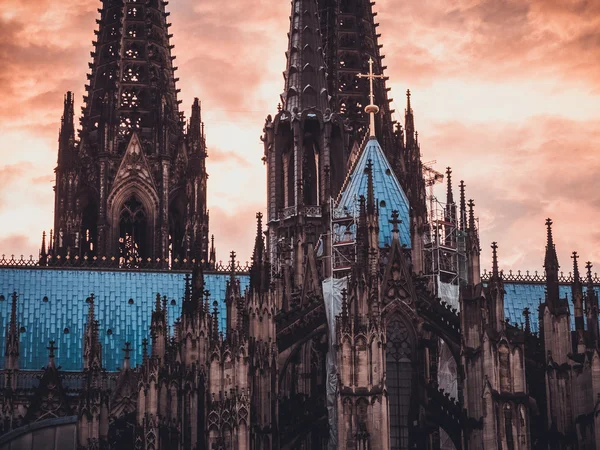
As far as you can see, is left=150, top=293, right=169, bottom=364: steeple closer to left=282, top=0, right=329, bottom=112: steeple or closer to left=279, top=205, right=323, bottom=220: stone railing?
left=279, top=205, right=323, bottom=220: stone railing

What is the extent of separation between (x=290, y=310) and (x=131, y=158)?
26.0 m

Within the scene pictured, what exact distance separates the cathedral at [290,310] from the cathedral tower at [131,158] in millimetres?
107

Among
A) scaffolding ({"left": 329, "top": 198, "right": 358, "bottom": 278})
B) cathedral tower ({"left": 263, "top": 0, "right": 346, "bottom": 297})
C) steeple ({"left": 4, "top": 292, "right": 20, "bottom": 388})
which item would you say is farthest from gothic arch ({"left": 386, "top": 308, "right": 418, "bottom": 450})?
steeple ({"left": 4, "top": 292, "right": 20, "bottom": 388})

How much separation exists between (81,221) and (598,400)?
3102 cm

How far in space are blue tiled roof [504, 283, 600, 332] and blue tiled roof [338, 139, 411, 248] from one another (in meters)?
13.6

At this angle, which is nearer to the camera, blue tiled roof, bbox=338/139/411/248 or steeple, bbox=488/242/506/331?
steeple, bbox=488/242/506/331

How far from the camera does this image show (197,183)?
77000mm

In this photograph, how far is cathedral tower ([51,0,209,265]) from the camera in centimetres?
7550

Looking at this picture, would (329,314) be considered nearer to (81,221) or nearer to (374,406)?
(374,406)

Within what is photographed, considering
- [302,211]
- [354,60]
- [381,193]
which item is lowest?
[381,193]

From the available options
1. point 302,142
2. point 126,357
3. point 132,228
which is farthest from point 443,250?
point 132,228

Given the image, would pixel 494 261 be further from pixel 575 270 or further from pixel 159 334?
pixel 159 334

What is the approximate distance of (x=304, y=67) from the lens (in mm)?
73875

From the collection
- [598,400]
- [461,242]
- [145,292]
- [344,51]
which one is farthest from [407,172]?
[598,400]
